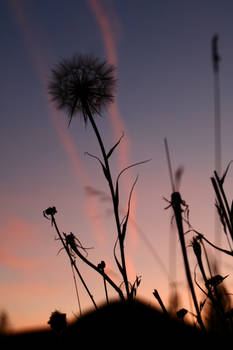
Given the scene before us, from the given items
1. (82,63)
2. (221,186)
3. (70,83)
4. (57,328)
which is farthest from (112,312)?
(82,63)

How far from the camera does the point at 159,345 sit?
6.64 feet

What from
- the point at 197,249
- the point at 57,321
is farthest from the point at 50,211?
the point at 197,249

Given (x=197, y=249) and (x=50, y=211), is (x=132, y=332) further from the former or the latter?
(x=50, y=211)

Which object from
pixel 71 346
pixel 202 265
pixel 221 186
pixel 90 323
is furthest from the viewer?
pixel 90 323

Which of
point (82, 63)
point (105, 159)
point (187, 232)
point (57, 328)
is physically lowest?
point (57, 328)

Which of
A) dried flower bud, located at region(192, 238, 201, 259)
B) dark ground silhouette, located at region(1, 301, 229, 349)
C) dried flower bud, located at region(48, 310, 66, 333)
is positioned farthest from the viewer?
dried flower bud, located at region(48, 310, 66, 333)

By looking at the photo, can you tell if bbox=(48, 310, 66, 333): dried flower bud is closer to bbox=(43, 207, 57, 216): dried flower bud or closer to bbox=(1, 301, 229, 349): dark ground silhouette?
bbox=(1, 301, 229, 349): dark ground silhouette

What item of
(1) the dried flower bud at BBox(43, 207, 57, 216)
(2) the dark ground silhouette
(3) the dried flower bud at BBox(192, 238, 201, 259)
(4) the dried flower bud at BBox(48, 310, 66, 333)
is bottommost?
(2) the dark ground silhouette

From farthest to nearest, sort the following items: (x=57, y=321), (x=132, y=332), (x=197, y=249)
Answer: (x=57, y=321), (x=197, y=249), (x=132, y=332)

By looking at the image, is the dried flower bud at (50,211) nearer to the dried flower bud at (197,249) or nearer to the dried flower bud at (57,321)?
the dried flower bud at (57,321)

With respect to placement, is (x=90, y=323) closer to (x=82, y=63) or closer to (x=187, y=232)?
(x=187, y=232)

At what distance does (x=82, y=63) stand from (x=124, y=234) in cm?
209

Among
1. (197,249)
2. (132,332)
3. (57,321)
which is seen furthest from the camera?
(57,321)

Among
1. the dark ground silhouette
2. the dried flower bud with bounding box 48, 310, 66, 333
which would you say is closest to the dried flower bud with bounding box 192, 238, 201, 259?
the dark ground silhouette
